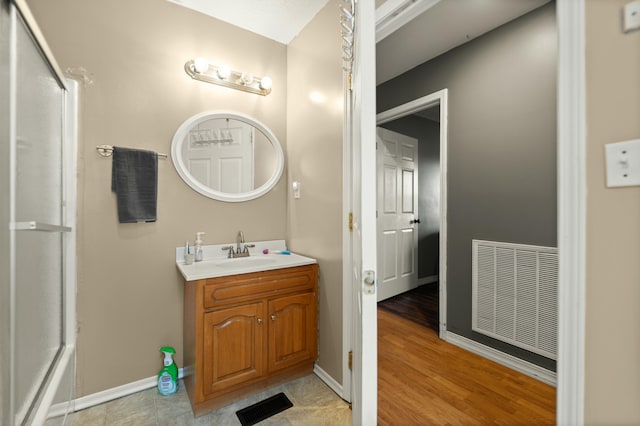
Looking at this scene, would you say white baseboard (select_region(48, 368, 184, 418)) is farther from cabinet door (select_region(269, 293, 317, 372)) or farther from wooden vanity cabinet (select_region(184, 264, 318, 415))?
cabinet door (select_region(269, 293, 317, 372))

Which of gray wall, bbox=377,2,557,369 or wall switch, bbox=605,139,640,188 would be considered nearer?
wall switch, bbox=605,139,640,188

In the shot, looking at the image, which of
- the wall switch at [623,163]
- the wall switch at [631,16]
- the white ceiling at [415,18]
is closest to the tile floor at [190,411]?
the wall switch at [623,163]

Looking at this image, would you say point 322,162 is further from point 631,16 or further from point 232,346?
point 631,16

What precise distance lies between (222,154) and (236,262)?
0.83m

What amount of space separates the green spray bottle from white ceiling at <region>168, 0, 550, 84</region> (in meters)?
2.36

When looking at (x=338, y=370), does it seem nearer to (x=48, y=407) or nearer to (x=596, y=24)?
(x=48, y=407)

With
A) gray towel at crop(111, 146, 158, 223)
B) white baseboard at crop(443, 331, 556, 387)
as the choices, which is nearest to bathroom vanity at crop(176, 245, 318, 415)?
gray towel at crop(111, 146, 158, 223)

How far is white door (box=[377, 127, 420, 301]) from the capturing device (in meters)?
3.14

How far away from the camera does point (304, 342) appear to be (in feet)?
6.19

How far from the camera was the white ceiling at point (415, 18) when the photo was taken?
75.1 inches

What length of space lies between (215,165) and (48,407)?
1.52 m

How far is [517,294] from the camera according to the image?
6.56 feet

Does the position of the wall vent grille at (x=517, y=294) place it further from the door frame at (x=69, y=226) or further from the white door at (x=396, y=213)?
the door frame at (x=69, y=226)

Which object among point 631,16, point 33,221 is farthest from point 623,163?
point 33,221
